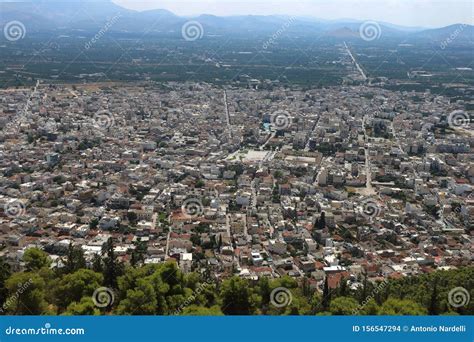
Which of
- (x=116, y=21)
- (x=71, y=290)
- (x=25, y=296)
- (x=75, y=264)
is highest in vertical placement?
(x=116, y=21)

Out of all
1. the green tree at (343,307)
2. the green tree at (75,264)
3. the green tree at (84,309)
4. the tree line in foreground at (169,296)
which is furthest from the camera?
the green tree at (75,264)

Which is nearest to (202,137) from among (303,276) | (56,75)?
(303,276)

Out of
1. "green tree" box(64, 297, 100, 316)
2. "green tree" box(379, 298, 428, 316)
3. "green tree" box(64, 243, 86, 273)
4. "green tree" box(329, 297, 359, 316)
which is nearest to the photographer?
"green tree" box(64, 297, 100, 316)

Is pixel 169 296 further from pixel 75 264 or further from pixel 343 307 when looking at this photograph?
pixel 343 307

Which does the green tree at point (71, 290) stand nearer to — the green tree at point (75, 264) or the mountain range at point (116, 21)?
the green tree at point (75, 264)

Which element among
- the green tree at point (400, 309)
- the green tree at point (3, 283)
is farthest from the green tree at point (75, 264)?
the green tree at point (400, 309)

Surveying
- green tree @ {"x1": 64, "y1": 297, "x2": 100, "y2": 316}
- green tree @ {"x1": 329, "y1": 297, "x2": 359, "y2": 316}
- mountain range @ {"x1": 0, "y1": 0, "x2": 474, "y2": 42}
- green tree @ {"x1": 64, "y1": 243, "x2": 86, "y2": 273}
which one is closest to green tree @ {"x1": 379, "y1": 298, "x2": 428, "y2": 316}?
green tree @ {"x1": 329, "y1": 297, "x2": 359, "y2": 316}

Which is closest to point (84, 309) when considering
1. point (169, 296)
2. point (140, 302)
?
point (140, 302)

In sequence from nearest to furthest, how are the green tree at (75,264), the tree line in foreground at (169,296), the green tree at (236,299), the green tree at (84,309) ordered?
1. the green tree at (84,309)
2. the tree line in foreground at (169,296)
3. the green tree at (236,299)
4. the green tree at (75,264)

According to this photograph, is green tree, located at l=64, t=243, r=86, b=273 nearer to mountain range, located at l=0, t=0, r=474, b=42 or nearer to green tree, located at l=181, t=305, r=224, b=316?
green tree, located at l=181, t=305, r=224, b=316

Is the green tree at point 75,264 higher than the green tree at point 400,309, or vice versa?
the green tree at point 400,309

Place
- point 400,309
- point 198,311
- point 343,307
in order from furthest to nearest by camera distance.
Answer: point 343,307
point 400,309
point 198,311

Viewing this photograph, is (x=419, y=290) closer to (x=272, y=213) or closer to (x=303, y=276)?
(x=303, y=276)
